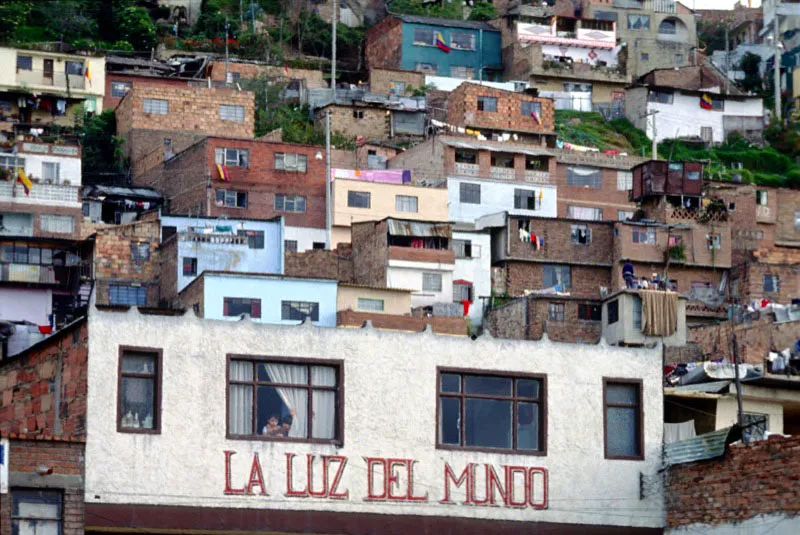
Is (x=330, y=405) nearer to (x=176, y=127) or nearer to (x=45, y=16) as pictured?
(x=176, y=127)

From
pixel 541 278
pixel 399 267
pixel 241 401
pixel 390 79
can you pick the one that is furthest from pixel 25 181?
pixel 241 401

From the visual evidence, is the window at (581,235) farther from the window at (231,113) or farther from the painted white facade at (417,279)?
the window at (231,113)

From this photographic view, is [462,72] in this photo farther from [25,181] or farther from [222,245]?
[222,245]

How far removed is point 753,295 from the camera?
84.0 metres

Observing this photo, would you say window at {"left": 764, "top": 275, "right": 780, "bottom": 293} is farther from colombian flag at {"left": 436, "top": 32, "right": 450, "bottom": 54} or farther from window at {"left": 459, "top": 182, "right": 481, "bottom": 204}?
colombian flag at {"left": 436, "top": 32, "right": 450, "bottom": 54}

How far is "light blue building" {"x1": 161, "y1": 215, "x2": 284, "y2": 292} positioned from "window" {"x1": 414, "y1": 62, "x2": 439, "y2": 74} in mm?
36259

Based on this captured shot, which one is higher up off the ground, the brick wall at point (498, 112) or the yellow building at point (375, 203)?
the brick wall at point (498, 112)

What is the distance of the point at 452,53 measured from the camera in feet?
370

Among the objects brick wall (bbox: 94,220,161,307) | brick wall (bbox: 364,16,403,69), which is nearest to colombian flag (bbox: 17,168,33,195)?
brick wall (bbox: 94,220,161,307)

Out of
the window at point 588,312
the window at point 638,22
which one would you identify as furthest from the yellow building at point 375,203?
the window at point 638,22

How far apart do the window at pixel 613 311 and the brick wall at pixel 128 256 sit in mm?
18132

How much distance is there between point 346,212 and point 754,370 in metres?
36.0

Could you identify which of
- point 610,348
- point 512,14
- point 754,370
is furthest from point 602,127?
point 610,348

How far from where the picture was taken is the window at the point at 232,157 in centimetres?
8350
